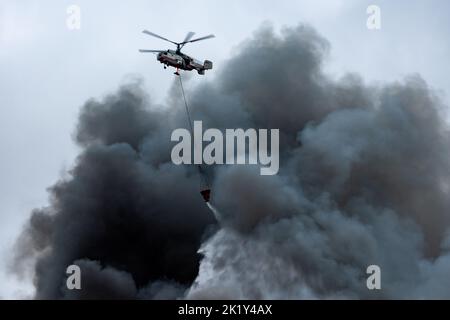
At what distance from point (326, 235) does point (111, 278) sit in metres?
32.5

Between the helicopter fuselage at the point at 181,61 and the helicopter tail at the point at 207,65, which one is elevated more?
the helicopter tail at the point at 207,65

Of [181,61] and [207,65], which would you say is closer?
[181,61]

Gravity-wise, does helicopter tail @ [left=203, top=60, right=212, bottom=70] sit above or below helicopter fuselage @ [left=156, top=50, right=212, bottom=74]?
above

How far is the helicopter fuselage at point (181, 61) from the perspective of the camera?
396ft

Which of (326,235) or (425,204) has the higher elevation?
(425,204)

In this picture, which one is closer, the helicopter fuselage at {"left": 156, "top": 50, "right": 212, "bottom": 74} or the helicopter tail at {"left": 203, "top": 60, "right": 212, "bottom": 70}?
the helicopter fuselage at {"left": 156, "top": 50, "right": 212, "bottom": 74}

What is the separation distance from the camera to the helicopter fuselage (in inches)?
4757

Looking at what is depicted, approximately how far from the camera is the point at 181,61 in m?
124

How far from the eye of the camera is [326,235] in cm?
12862

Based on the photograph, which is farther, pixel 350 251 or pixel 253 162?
pixel 253 162

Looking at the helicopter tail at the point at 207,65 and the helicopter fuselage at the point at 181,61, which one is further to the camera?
the helicopter tail at the point at 207,65
